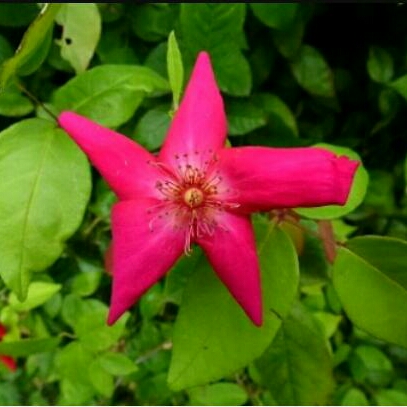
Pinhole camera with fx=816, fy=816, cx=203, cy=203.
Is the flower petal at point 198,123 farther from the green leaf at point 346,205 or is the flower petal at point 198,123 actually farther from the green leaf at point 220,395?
the green leaf at point 220,395

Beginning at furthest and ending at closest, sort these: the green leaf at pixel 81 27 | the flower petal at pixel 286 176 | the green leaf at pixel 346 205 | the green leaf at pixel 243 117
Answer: the green leaf at pixel 243 117
the green leaf at pixel 81 27
the green leaf at pixel 346 205
the flower petal at pixel 286 176

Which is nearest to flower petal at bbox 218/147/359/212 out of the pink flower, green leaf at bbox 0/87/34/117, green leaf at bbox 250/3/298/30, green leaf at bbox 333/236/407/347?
the pink flower

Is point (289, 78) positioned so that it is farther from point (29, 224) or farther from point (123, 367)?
point (29, 224)

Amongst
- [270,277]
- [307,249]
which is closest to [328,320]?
[307,249]

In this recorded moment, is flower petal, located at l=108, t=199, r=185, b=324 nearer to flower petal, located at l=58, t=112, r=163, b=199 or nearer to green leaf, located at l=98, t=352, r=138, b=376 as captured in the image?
flower petal, located at l=58, t=112, r=163, b=199

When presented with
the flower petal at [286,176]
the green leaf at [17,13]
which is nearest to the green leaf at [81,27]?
the green leaf at [17,13]

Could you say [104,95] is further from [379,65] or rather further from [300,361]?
[379,65]
